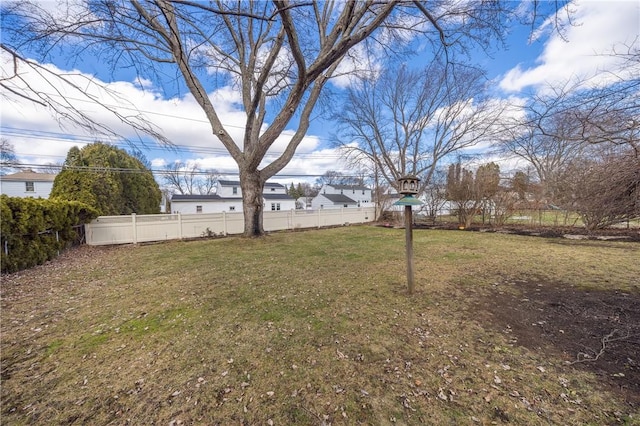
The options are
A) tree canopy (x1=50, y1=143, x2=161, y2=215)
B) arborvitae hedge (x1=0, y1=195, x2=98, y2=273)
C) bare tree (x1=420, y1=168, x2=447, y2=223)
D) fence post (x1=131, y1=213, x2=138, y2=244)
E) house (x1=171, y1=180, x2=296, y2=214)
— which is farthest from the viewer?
house (x1=171, y1=180, x2=296, y2=214)

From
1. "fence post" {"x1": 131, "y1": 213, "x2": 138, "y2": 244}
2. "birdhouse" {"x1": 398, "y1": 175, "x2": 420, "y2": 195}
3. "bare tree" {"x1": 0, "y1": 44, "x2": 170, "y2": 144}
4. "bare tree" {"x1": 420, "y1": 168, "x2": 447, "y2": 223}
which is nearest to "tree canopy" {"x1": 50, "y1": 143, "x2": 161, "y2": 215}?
"fence post" {"x1": 131, "y1": 213, "x2": 138, "y2": 244}

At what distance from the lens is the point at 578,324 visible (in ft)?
8.43

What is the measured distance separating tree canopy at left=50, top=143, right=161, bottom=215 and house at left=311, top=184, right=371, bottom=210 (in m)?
22.2

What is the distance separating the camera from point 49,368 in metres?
1.97

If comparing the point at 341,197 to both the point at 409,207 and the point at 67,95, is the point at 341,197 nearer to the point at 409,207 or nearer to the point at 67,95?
the point at 409,207

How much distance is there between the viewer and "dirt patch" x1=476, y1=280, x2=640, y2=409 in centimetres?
191

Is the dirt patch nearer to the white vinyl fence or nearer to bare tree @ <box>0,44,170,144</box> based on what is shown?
bare tree @ <box>0,44,170,144</box>

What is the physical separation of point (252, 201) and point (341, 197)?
91.4ft

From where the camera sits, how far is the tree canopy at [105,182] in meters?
9.05

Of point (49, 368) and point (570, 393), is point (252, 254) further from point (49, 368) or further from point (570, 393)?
point (570, 393)

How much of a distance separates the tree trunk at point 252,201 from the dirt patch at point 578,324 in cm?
699

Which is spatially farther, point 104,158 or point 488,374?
point 104,158

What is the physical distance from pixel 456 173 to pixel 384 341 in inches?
473

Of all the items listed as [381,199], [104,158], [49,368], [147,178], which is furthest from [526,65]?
[147,178]
